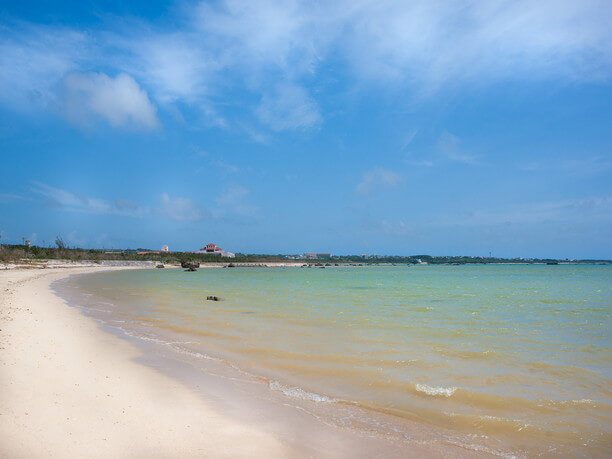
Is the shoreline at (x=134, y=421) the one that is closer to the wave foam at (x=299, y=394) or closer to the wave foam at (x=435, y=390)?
the wave foam at (x=299, y=394)

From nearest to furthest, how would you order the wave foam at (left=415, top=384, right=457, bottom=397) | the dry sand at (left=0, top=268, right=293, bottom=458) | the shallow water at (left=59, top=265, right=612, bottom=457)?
the dry sand at (left=0, top=268, right=293, bottom=458) < the shallow water at (left=59, top=265, right=612, bottom=457) < the wave foam at (left=415, top=384, right=457, bottom=397)

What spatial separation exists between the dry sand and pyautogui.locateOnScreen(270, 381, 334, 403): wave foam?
5.51 ft

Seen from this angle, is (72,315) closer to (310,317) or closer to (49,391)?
(310,317)

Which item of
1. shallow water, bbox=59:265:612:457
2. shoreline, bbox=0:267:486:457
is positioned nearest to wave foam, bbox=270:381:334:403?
shallow water, bbox=59:265:612:457

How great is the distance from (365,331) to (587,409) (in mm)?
7508

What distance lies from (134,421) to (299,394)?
2.97 meters

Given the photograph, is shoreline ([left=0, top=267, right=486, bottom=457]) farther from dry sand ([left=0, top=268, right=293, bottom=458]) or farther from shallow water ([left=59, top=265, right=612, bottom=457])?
Answer: shallow water ([left=59, top=265, right=612, bottom=457])

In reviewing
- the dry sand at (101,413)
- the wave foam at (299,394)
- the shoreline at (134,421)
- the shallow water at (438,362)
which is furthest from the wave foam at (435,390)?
the dry sand at (101,413)

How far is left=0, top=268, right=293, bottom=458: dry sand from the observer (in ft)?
14.4

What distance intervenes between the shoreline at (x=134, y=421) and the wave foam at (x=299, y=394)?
2.53ft

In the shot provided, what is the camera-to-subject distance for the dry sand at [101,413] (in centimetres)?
440

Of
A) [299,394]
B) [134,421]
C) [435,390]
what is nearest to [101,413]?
[134,421]

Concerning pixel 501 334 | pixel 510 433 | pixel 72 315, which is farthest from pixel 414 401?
pixel 72 315

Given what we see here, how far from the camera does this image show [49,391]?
5.94m
